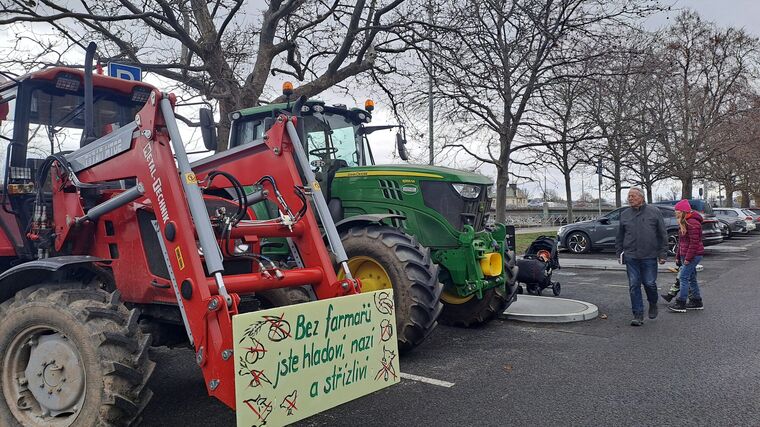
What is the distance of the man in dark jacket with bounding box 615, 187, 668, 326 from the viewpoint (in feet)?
25.5

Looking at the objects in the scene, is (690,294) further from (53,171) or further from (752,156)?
(752,156)

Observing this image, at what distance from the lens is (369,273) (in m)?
6.14

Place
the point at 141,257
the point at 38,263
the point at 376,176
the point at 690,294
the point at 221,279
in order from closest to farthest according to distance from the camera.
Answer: the point at 221,279 → the point at 38,263 → the point at 141,257 → the point at 376,176 → the point at 690,294

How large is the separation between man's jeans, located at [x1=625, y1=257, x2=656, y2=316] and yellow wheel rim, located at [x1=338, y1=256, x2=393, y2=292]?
389 cm

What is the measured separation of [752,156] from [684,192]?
17.8ft

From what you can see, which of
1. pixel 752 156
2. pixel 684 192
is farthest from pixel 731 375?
pixel 752 156

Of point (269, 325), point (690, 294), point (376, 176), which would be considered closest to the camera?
point (269, 325)

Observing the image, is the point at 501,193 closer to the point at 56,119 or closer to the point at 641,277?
the point at 641,277

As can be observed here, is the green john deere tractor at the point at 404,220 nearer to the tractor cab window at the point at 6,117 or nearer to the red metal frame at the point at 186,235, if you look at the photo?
the red metal frame at the point at 186,235

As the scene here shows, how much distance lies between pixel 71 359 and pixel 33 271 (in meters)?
0.82

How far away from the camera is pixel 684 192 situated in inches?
1198

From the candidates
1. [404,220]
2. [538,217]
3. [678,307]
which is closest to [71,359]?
[404,220]

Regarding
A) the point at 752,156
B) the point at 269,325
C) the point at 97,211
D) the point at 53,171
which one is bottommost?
the point at 269,325

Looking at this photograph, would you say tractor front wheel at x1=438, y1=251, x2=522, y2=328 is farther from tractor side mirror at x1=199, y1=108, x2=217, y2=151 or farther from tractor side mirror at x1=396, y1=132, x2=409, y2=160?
tractor side mirror at x1=199, y1=108, x2=217, y2=151
